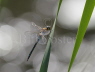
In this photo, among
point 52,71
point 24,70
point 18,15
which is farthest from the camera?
point 18,15

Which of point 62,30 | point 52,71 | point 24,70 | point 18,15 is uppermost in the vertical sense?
point 52,71

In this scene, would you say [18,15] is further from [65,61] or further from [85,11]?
[85,11]

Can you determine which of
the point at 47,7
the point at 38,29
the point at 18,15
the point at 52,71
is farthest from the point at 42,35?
the point at 47,7

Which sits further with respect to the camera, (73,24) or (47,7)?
(47,7)

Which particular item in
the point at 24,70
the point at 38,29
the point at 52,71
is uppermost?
the point at 38,29

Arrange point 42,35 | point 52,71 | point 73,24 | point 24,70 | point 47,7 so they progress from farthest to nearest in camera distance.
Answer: point 47,7
point 73,24
point 24,70
point 52,71
point 42,35

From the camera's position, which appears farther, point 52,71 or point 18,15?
point 18,15

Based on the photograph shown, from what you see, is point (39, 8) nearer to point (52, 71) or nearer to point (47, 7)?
point (47, 7)

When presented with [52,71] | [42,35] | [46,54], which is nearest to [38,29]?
[42,35]

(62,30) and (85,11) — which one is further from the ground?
(85,11)
